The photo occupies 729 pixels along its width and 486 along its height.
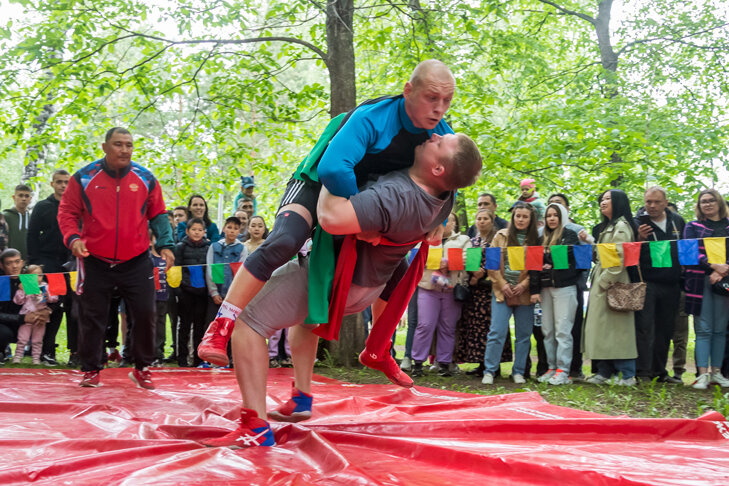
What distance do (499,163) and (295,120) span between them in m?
3.31

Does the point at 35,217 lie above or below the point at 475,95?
below

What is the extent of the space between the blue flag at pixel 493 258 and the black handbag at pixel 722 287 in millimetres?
2194

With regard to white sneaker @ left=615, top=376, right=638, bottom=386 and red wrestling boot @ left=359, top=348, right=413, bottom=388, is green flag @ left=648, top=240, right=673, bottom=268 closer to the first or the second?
white sneaker @ left=615, top=376, right=638, bottom=386

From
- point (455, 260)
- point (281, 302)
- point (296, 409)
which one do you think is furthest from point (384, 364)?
point (455, 260)

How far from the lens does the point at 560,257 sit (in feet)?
23.1

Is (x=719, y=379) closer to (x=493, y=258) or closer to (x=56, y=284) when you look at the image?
(x=493, y=258)

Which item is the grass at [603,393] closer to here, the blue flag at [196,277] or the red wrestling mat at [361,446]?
the red wrestling mat at [361,446]

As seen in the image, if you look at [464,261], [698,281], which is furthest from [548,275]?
[698,281]

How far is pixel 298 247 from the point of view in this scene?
335cm

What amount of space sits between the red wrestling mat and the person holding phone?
9.64 feet

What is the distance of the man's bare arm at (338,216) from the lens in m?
3.04

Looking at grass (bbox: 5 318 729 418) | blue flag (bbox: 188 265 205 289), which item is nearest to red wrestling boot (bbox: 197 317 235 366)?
grass (bbox: 5 318 729 418)

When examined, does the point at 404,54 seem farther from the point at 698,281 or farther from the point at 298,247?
the point at 298,247

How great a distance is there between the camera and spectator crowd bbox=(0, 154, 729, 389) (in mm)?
6828
